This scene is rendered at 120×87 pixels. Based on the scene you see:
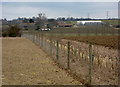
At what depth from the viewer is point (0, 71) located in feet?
39.9


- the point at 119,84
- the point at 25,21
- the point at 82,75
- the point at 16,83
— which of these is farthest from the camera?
the point at 25,21

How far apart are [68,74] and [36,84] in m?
2.28

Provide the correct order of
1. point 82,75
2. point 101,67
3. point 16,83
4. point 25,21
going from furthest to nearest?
point 25,21 → point 101,67 → point 82,75 → point 16,83

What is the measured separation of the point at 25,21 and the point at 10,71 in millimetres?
113256

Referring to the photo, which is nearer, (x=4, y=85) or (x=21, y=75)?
(x=4, y=85)

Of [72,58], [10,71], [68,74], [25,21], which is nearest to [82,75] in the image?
[68,74]

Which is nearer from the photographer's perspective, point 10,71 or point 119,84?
point 119,84

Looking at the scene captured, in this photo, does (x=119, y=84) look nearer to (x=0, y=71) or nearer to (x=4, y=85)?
(x=4, y=85)

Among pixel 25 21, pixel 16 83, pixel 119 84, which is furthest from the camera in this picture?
pixel 25 21

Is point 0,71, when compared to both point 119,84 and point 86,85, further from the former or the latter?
point 119,84

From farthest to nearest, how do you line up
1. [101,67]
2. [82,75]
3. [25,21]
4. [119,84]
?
[25,21]
[101,67]
[82,75]
[119,84]

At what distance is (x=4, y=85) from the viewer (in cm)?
892

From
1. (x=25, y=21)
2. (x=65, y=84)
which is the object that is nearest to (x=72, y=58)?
(x=65, y=84)

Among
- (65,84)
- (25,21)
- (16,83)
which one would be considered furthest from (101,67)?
(25,21)
